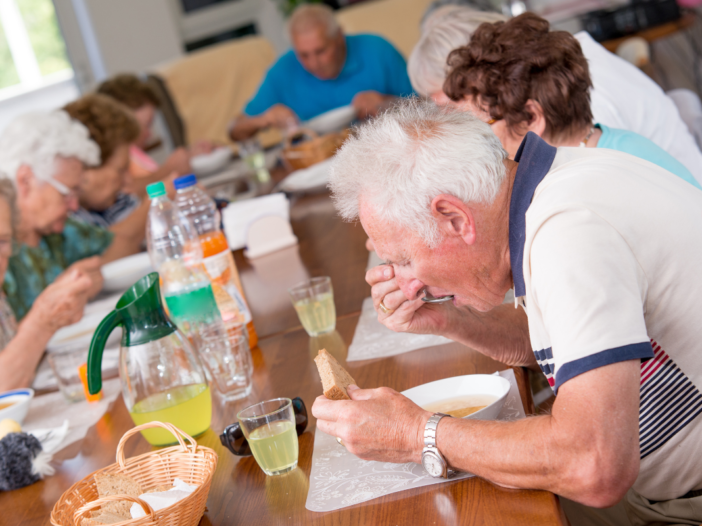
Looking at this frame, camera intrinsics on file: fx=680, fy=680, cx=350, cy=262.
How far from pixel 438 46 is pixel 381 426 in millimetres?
1272

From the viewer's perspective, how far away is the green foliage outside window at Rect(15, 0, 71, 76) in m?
5.25

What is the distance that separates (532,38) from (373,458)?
35.4 inches

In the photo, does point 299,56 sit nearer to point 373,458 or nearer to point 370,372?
point 370,372

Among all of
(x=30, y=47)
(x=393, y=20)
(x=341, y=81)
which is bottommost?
(x=341, y=81)

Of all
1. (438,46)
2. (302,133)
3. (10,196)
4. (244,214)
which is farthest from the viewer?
(302,133)

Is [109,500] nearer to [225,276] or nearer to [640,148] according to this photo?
[225,276]

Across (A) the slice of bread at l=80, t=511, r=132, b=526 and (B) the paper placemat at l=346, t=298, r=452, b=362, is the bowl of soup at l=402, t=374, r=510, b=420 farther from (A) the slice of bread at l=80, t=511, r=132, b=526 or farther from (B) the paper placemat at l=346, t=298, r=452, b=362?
(A) the slice of bread at l=80, t=511, r=132, b=526

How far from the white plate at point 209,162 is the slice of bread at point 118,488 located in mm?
2871

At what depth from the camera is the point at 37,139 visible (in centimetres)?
247

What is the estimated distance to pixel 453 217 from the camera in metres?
0.90

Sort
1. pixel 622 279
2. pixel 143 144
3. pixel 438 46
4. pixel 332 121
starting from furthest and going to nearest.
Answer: pixel 143 144 → pixel 332 121 → pixel 438 46 → pixel 622 279

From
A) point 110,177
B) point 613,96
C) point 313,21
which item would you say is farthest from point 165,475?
point 313,21

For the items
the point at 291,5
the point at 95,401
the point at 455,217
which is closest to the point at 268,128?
the point at 291,5

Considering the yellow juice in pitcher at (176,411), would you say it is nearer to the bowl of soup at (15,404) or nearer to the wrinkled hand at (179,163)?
the bowl of soup at (15,404)
